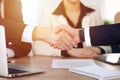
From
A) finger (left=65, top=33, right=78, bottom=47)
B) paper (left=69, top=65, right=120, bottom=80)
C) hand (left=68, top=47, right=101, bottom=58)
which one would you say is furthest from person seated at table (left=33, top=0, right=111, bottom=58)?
paper (left=69, top=65, right=120, bottom=80)

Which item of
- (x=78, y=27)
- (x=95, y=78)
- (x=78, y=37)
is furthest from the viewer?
(x=78, y=27)

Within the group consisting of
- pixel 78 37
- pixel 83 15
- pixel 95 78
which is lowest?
pixel 95 78

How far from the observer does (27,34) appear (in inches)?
87.7

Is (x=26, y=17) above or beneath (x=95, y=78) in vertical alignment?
above

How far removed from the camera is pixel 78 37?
85.2 inches

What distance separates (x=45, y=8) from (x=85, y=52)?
1.73 feet

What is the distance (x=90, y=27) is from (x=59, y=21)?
281 mm

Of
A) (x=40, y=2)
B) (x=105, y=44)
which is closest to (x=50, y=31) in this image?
(x=40, y=2)

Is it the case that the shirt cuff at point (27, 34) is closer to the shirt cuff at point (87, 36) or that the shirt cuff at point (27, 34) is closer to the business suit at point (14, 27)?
the business suit at point (14, 27)

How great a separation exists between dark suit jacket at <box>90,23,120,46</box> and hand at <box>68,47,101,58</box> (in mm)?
90

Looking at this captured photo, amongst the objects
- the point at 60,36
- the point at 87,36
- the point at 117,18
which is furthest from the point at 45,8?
the point at 117,18

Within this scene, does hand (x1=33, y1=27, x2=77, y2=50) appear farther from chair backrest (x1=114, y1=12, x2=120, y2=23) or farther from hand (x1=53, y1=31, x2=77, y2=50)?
chair backrest (x1=114, y1=12, x2=120, y2=23)

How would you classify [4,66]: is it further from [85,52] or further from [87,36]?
[85,52]

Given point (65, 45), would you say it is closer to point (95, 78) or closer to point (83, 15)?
point (83, 15)
